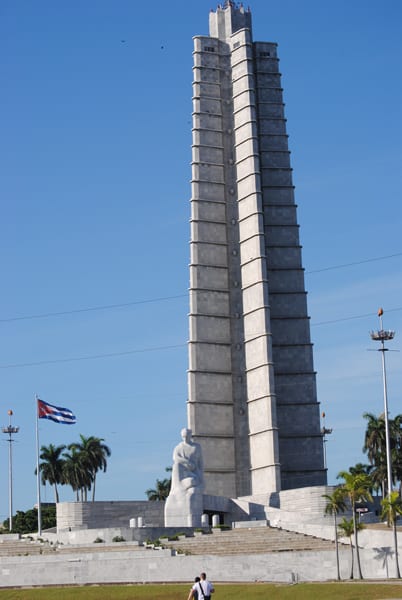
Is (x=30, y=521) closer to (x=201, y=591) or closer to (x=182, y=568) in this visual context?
(x=182, y=568)

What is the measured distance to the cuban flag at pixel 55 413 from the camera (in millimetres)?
→ 65312

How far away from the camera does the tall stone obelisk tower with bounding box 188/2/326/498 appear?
249ft

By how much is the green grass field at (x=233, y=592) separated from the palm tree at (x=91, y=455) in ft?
124

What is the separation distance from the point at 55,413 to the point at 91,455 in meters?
20.4

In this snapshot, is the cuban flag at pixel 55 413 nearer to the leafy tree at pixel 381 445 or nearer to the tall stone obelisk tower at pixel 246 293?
the tall stone obelisk tower at pixel 246 293

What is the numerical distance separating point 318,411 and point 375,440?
21.8ft

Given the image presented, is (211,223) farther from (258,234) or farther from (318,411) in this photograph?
(318,411)

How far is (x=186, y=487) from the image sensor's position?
2574 inches

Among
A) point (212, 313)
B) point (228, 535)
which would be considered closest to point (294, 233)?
point (212, 313)

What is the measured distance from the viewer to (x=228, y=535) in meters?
56.4

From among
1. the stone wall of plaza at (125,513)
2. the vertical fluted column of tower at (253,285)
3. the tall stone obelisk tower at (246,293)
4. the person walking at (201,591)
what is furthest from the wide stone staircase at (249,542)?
the person walking at (201,591)

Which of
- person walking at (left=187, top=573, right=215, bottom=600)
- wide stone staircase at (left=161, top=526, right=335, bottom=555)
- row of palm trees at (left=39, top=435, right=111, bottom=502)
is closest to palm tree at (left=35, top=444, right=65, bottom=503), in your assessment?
row of palm trees at (left=39, top=435, right=111, bottom=502)

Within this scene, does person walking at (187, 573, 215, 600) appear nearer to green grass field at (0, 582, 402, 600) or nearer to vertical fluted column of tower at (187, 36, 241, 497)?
green grass field at (0, 582, 402, 600)

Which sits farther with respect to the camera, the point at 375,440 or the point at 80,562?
the point at 375,440
